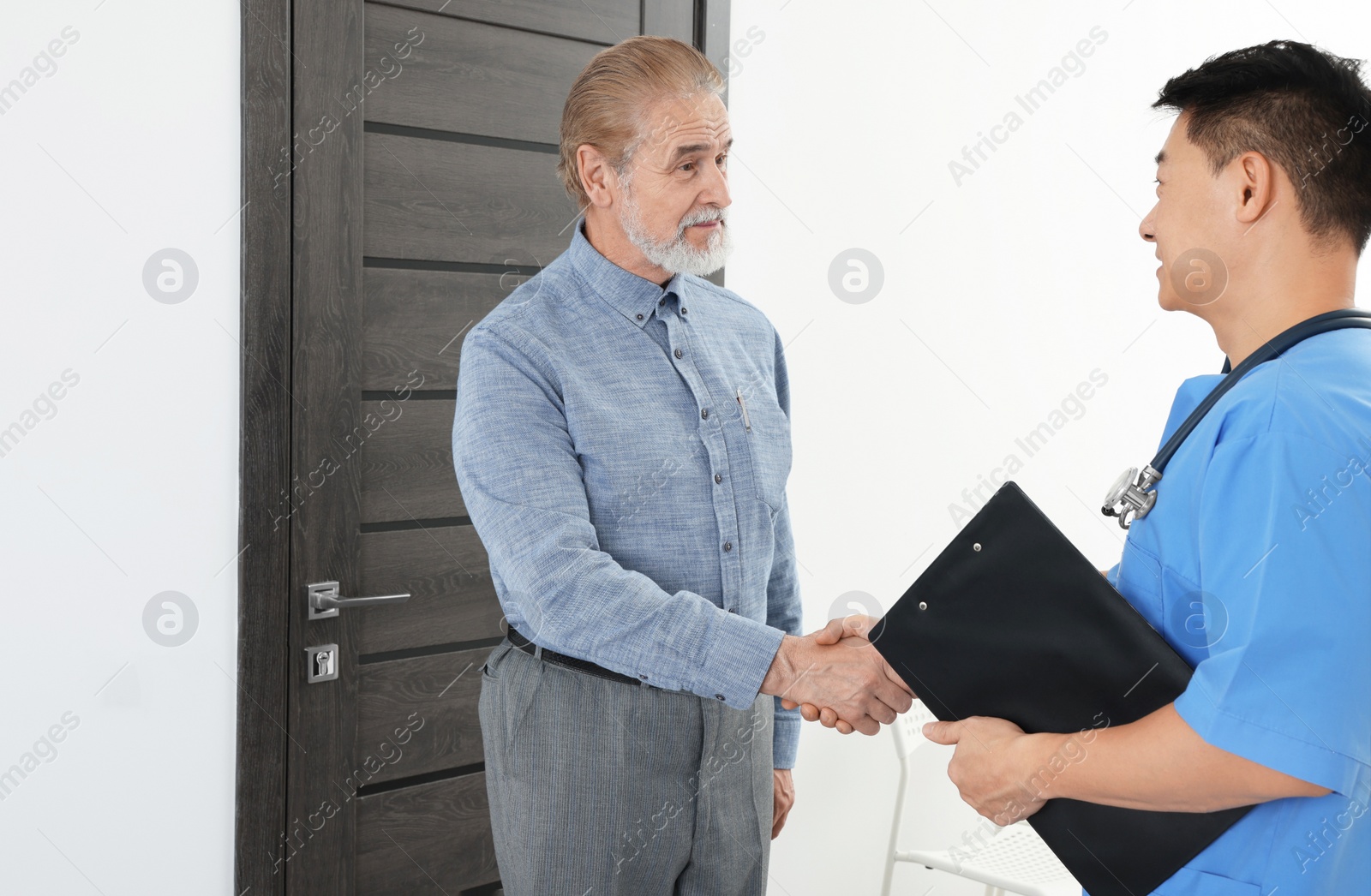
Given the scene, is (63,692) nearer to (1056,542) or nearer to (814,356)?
(1056,542)

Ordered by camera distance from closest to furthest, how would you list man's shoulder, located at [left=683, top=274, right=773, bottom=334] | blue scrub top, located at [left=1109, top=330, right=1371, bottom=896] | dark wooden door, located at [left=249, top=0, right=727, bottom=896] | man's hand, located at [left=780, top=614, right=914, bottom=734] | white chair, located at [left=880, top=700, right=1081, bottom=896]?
blue scrub top, located at [left=1109, top=330, right=1371, bottom=896] < man's hand, located at [left=780, top=614, right=914, bottom=734] < man's shoulder, located at [left=683, top=274, right=773, bottom=334] < dark wooden door, located at [left=249, top=0, right=727, bottom=896] < white chair, located at [left=880, top=700, right=1081, bottom=896]

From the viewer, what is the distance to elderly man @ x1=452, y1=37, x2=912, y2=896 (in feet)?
4.20

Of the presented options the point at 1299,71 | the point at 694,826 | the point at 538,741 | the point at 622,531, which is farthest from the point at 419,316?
the point at 1299,71

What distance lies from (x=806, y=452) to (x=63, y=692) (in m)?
1.60

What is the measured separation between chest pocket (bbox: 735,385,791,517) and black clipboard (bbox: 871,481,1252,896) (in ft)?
1.43

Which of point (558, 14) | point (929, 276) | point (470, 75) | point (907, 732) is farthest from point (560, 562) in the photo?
point (929, 276)

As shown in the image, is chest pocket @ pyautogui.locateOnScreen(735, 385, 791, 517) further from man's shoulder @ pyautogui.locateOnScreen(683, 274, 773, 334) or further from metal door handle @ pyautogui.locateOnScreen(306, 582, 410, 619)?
metal door handle @ pyautogui.locateOnScreen(306, 582, 410, 619)

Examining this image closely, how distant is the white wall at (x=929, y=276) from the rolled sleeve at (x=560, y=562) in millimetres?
1066

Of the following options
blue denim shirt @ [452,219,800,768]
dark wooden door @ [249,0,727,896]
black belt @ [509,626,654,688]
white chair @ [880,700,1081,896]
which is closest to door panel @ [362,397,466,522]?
dark wooden door @ [249,0,727,896]

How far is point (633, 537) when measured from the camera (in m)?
1.37

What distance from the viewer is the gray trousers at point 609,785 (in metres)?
1.34

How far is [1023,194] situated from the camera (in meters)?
2.84

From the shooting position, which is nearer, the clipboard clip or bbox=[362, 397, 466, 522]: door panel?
the clipboard clip

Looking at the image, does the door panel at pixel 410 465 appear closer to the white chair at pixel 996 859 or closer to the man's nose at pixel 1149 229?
the white chair at pixel 996 859
